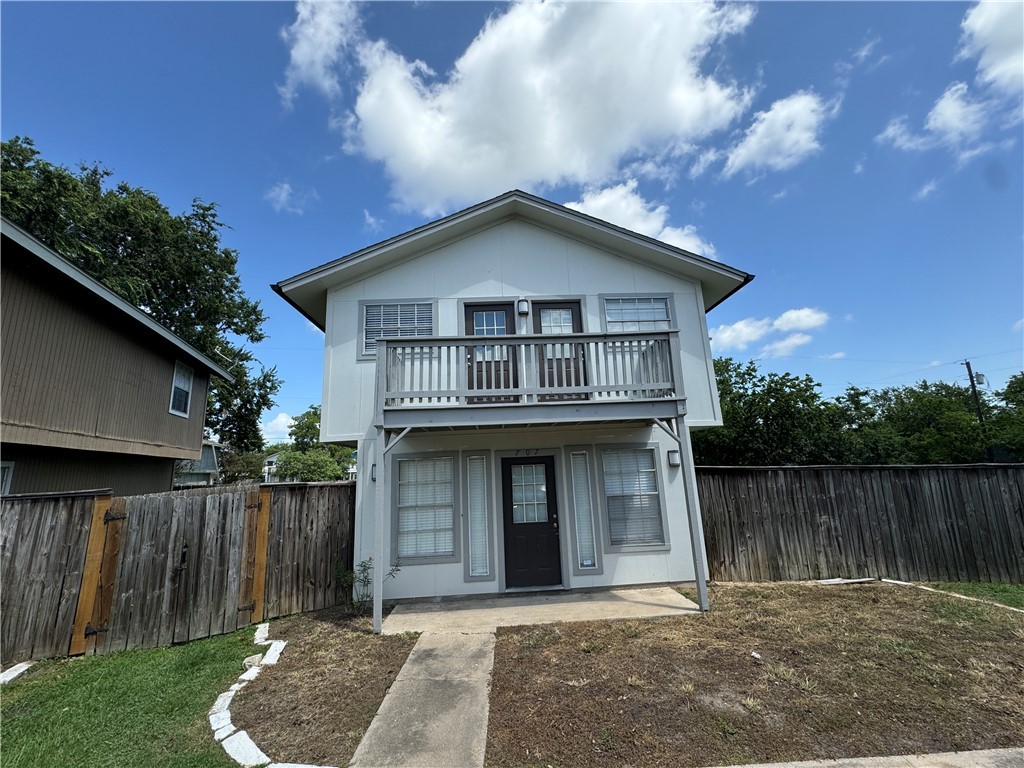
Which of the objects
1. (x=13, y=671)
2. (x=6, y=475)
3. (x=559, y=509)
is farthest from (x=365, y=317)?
(x=6, y=475)

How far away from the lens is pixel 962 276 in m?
13.5

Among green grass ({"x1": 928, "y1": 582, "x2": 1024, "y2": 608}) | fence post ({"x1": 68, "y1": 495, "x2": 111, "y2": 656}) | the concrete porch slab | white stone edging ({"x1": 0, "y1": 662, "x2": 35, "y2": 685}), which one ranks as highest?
fence post ({"x1": 68, "y1": 495, "x2": 111, "y2": 656})

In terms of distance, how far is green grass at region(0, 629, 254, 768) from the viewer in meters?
3.12

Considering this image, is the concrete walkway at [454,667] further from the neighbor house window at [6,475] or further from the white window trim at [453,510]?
the neighbor house window at [6,475]

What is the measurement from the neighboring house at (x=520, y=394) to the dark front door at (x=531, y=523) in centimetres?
2

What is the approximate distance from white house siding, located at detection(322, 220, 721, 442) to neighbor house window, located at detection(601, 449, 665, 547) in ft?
3.83

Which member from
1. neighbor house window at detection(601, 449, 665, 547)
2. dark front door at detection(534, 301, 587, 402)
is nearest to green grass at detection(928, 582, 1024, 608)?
neighbor house window at detection(601, 449, 665, 547)

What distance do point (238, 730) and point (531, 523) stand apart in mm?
4700

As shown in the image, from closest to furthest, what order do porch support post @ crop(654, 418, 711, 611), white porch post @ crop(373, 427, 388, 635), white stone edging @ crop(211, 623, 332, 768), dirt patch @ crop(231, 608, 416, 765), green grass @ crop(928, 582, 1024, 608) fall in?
white stone edging @ crop(211, 623, 332, 768) → dirt patch @ crop(231, 608, 416, 765) → white porch post @ crop(373, 427, 388, 635) → porch support post @ crop(654, 418, 711, 611) → green grass @ crop(928, 582, 1024, 608)

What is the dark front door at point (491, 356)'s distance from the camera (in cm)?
666

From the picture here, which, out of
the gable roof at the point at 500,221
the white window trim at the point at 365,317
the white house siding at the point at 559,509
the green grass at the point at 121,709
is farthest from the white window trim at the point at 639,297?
the green grass at the point at 121,709

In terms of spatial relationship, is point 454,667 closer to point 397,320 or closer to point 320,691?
point 320,691

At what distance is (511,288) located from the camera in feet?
26.7

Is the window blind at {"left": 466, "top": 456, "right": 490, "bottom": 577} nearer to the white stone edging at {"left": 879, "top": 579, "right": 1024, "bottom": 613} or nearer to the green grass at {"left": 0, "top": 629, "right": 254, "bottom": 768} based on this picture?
the green grass at {"left": 0, "top": 629, "right": 254, "bottom": 768}
